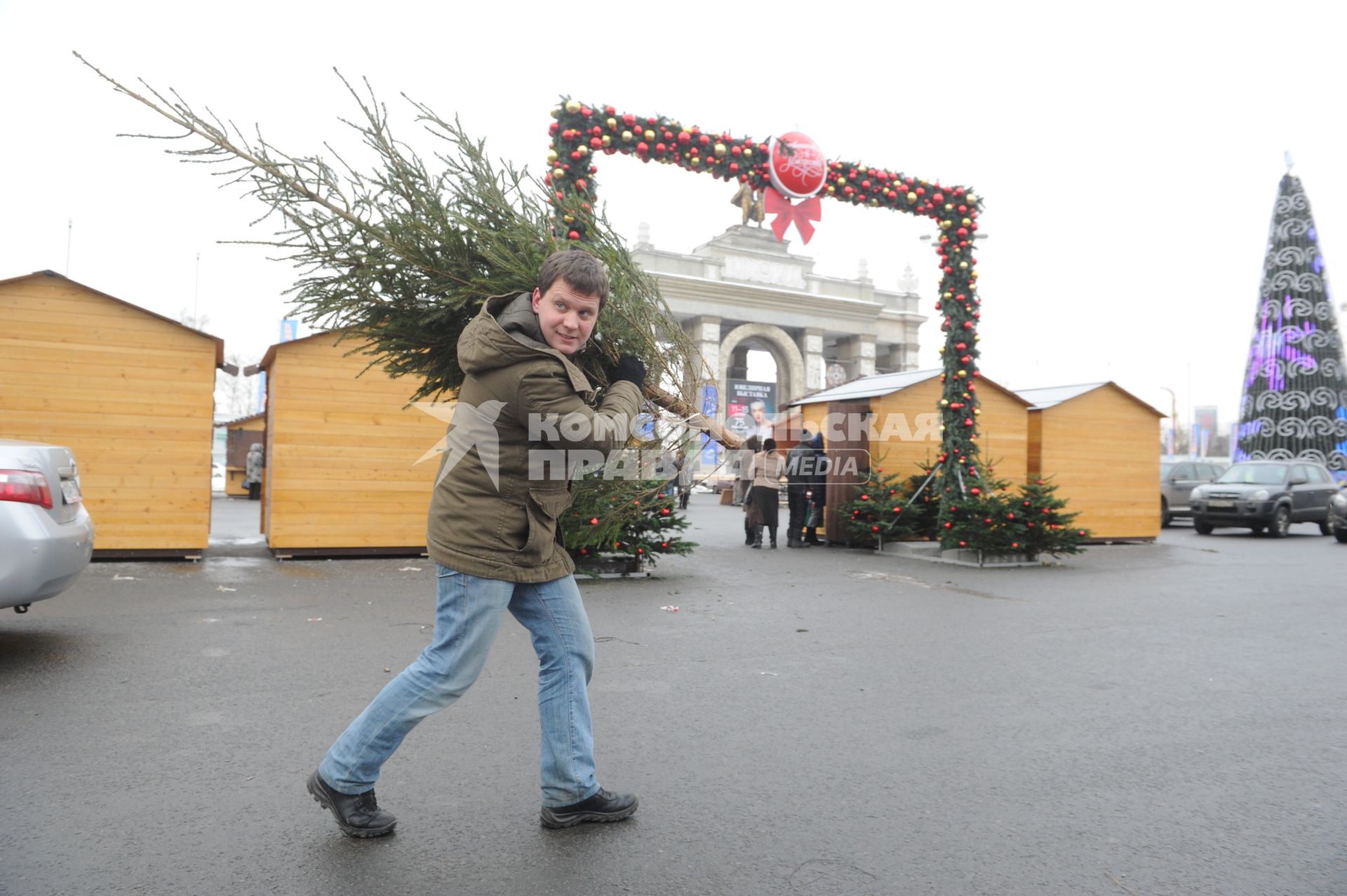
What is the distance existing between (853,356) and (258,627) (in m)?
41.4

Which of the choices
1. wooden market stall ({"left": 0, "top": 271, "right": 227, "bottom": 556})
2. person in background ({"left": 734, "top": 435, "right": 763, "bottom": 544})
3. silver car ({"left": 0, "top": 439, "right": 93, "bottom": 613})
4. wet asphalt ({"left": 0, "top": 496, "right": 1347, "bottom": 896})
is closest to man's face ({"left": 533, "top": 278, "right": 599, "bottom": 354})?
wet asphalt ({"left": 0, "top": 496, "right": 1347, "bottom": 896})

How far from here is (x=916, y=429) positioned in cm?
1409

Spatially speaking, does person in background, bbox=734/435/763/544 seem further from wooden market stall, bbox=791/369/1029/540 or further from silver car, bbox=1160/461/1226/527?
silver car, bbox=1160/461/1226/527

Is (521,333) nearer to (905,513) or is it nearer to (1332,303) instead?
(905,513)

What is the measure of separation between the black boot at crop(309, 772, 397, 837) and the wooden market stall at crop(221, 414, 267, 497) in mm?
24588

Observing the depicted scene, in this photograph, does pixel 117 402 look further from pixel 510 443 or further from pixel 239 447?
pixel 239 447

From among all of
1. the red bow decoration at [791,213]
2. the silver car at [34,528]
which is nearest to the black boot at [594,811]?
the silver car at [34,528]

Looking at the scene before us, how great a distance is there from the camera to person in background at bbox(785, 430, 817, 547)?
14.4 meters

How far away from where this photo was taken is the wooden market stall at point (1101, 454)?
586 inches

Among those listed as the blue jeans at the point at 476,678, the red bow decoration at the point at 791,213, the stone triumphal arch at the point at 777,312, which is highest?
the stone triumphal arch at the point at 777,312

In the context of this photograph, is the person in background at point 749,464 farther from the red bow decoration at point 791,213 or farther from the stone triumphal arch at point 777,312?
the stone triumphal arch at point 777,312

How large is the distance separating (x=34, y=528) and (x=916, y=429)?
11.6 metres

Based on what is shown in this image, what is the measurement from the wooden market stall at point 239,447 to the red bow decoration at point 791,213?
61.1 ft

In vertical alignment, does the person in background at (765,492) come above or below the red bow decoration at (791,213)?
below
